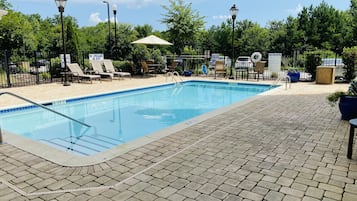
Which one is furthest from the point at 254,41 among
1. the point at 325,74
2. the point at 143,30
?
the point at 325,74

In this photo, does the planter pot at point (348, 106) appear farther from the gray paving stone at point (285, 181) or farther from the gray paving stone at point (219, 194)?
the gray paving stone at point (219, 194)

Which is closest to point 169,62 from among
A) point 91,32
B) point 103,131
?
point 103,131

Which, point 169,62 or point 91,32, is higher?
point 91,32

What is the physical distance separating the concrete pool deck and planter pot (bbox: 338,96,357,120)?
1.02ft

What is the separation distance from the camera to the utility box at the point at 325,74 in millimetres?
10875

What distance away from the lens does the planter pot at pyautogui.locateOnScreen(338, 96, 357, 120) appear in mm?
5156

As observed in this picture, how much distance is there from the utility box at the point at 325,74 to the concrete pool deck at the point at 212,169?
21.7ft

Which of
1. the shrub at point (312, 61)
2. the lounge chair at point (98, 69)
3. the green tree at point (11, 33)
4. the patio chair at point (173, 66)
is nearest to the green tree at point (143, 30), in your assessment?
the green tree at point (11, 33)

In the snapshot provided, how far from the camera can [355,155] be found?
3.56m

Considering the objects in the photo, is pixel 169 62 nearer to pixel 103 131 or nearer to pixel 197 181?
pixel 103 131

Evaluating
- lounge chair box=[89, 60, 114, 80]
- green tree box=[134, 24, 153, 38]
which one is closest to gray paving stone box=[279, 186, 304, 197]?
lounge chair box=[89, 60, 114, 80]

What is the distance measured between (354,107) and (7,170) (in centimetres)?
559

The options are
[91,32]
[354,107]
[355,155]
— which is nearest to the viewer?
[355,155]

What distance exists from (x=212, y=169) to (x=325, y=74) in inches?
376
